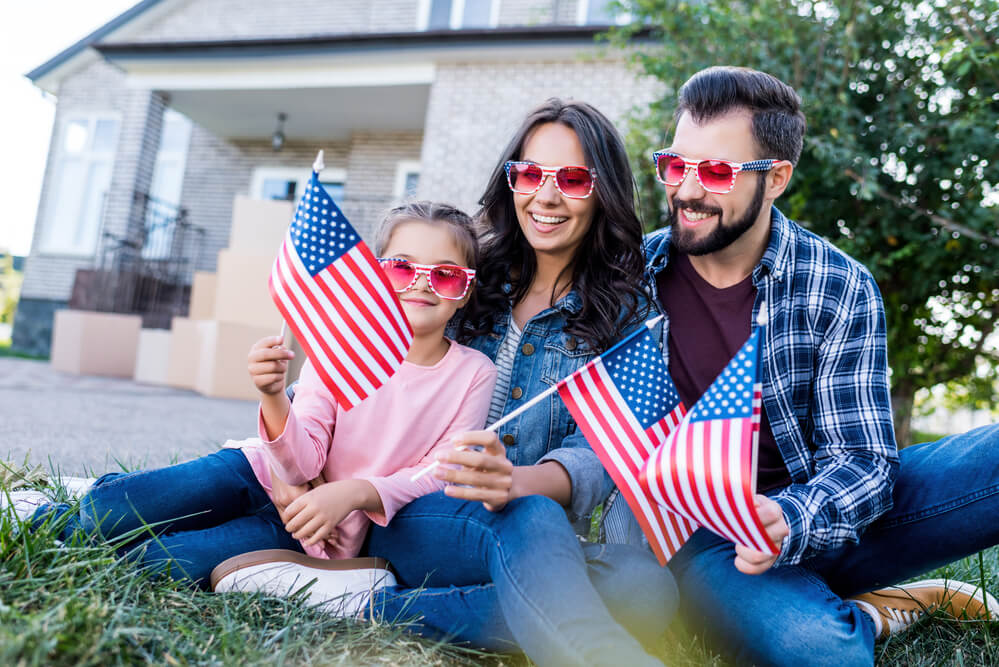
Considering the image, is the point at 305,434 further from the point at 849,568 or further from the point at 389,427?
the point at 849,568

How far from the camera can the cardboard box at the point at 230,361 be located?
335 inches

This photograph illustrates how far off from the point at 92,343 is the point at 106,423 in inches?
222

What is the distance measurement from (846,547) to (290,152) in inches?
499

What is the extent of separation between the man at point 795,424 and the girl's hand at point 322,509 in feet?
2.99

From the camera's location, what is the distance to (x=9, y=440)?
4270 mm

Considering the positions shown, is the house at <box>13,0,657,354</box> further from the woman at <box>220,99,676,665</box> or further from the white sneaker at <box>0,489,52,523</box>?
the white sneaker at <box>0,489,52,523</box>

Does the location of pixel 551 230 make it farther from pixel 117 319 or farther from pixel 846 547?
pixel 117 319

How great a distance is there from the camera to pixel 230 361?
336 inches

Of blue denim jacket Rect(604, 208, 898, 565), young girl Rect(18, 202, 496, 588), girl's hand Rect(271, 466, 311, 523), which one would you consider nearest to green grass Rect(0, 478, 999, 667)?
young girl Rect(18, 202, 496, 588)

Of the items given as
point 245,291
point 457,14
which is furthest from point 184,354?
point 457,14

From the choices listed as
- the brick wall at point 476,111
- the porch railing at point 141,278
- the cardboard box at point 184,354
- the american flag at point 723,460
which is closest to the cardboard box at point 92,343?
the porch railing at point 141,278

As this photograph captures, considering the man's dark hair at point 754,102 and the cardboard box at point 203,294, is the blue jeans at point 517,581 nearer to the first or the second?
the man's dark hair at point 754,102

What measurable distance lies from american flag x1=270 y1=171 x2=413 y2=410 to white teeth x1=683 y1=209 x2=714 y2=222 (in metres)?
1.02

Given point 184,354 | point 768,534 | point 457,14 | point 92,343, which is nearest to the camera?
point 768,534
